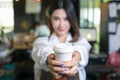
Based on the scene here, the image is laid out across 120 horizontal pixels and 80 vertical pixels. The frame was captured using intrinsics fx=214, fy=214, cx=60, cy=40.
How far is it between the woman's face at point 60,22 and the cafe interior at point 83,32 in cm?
31

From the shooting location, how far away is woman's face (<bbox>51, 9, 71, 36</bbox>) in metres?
0.57

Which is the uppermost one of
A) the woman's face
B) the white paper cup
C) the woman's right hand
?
the woman's face

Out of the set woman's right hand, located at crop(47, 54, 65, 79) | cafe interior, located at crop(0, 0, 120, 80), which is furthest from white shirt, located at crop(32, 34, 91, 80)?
cafe interior, located at crop(0, 0, 120, 80)

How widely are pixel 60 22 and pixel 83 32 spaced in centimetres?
33

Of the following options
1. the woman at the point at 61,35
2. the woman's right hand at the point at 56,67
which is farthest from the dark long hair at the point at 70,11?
the woman's right hand at the point at 56,67

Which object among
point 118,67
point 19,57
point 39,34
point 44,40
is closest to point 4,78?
point 19,57

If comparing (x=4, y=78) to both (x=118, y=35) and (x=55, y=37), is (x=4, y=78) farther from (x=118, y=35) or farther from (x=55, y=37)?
(x=118, y=35)

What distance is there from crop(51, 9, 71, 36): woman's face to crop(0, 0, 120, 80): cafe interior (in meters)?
0.31

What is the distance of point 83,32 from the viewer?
89cm

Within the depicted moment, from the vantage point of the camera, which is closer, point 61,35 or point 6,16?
point 61,35

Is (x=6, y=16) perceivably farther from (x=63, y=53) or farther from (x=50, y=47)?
(x=63, y=53)

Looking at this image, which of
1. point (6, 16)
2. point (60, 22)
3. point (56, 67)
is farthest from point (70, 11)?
point (6, 16)

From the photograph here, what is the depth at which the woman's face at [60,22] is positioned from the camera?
0.57m

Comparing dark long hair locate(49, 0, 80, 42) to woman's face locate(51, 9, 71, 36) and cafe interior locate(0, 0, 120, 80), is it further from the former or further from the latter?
cafe interior locate(0, 0, 120, 80)
